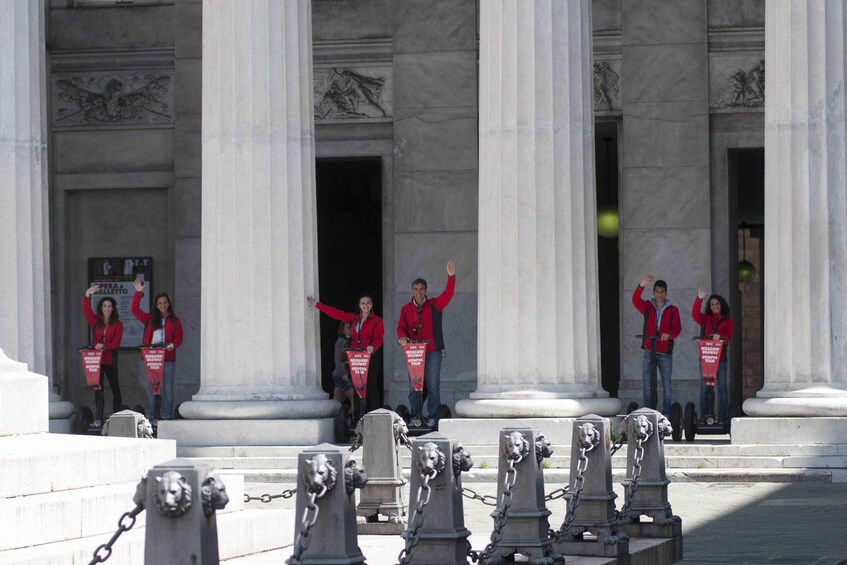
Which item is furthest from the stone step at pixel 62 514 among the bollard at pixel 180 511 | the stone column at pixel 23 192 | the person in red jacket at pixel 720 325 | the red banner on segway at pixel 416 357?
the person in red jacket at pixel 720 325

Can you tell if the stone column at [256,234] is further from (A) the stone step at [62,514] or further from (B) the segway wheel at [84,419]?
(A) the stone step at [62,514]

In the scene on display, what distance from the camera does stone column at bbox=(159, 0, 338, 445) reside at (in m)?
21.8

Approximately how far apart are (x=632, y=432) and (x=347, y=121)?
14.9 metres

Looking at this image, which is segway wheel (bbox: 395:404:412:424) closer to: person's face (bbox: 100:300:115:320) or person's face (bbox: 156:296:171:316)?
person's face (bbox: 156:296:171:316)

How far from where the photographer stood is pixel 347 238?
110 feet

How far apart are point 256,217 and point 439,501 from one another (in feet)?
35.4

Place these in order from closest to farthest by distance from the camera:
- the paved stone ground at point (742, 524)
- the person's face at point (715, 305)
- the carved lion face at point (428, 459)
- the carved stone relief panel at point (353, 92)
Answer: the carved lion face at point (428, 459) → the paved stone ground at point (742, 524) → the person's face at point (715, 305) → the carved stone relief panel at point (353, 92)

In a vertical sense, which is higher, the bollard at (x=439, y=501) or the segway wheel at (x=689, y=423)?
the bollard at (x=439, y=501)

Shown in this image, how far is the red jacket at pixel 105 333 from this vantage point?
25.7 m

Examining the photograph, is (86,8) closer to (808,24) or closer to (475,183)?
(475,183)

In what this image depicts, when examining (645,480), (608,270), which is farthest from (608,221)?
(645,480)

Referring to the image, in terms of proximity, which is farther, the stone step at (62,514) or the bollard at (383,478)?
the bollard at (383,478)

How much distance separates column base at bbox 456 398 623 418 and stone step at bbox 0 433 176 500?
7778 mm

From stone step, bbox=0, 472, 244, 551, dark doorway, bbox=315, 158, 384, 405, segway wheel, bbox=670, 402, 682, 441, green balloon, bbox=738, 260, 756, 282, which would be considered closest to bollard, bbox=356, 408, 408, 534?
stone step, bbox=0, 472, 244, 551
